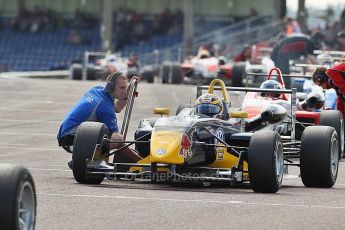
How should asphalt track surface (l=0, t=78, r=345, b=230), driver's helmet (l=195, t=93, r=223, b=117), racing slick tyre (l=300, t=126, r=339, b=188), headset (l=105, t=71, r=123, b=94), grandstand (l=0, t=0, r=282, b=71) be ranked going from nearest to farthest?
asphalt track surface (l=0, t=78, r=345, b=230)
racing slick tyre (l=300, t=126, r=339, b=188)
driver's helmet (l=195, t=93, r=223, b=117)
headset (l=105, t=71, r=123, b=94)
grandstand (l=0, t=0, r=282, b=71)

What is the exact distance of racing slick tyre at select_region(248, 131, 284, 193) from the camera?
11.8 m

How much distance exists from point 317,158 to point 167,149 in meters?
1.75

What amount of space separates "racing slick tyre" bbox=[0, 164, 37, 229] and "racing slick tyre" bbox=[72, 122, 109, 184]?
4177mm

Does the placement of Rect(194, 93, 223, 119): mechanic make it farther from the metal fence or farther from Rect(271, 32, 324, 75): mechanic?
the metal fence

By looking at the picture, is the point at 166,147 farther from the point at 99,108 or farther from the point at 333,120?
the point at 333,120

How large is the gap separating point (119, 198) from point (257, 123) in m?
3.77

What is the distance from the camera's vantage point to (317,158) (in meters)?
12.8

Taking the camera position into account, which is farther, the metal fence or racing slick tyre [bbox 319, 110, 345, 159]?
the metal fence

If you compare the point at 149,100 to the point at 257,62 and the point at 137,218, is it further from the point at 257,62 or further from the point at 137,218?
the point at 137,218

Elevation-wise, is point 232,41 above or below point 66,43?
above

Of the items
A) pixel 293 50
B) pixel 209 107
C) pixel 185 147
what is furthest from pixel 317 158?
pixel 293 50

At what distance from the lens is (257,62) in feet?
115

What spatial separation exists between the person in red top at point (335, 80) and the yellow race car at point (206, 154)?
4.30 metres
